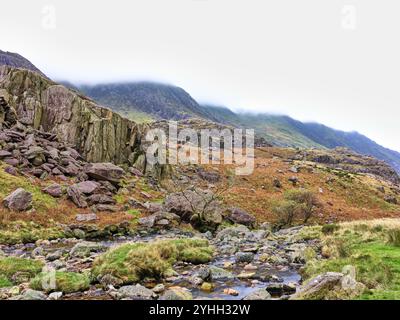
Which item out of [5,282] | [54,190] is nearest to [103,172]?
[54,190]

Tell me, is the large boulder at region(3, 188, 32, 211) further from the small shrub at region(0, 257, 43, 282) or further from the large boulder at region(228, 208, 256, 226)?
the large boulder at region(228, 208, 256, 226)

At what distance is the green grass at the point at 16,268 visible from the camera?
19.8 m

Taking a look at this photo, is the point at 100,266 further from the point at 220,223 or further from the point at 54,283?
the point at 220,223

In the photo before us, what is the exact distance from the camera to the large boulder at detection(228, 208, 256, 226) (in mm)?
51928

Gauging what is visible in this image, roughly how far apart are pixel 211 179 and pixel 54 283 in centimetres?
6231

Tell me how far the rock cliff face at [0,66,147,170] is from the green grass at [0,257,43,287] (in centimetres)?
4072

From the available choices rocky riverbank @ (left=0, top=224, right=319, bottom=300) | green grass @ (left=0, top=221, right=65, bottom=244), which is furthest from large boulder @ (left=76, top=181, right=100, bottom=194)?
rocky riverbank @ (left=0, top=224, right=319, bottom=300)

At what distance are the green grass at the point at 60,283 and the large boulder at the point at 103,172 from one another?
118 ft

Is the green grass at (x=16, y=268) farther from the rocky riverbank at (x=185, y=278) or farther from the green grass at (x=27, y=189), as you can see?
the green grass at (x=27, y=189)

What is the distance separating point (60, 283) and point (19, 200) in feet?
81.1

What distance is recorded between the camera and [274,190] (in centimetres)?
7588

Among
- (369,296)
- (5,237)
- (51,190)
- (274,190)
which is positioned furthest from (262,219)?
(369,296)

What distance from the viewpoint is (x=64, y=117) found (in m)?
64.3

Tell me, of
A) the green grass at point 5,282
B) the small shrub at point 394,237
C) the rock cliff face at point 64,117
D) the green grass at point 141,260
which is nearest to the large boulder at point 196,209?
the rock cliff face at point 64,117
